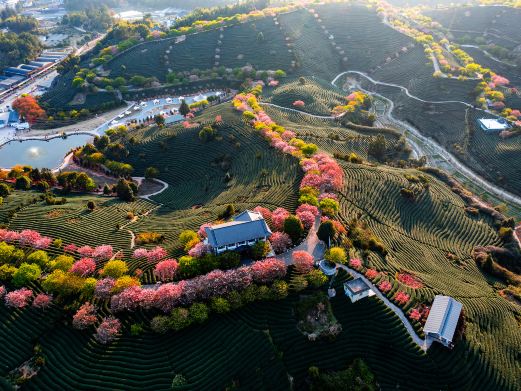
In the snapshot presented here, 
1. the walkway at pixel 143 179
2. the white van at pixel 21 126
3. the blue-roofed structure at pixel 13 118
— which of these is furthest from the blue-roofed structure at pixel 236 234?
the blue-roofed structure at pixel 13 118

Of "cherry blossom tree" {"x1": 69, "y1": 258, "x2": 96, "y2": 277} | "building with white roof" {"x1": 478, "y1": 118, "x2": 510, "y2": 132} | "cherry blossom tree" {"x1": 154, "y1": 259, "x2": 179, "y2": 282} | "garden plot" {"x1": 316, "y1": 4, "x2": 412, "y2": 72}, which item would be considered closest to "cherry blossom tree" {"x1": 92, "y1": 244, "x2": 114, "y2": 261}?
"cherry blossom tree" {"x1": 69, "y1": 258, "x2": 96, "y2": 277}

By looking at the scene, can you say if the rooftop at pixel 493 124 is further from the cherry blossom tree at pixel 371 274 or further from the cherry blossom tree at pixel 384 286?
the cherry blossom tree at pixel 384 286

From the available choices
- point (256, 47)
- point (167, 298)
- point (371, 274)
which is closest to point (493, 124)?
point (371, 274)

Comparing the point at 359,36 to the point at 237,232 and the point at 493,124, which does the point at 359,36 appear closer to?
the point at 493,124

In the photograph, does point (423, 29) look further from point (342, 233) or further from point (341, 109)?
point (342, 233)

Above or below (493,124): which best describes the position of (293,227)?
above

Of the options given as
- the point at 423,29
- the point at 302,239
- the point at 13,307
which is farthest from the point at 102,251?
the point at 423,29
